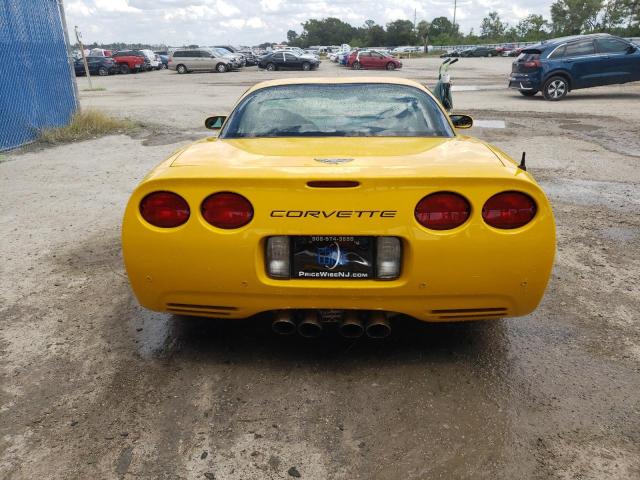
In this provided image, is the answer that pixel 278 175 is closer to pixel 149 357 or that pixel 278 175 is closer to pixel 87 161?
pixel 149 357

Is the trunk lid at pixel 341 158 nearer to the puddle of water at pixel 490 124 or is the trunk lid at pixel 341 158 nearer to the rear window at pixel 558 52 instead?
the puddle of water at pixel 490 124

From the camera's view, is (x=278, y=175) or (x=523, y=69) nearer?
(x=278, y=175)

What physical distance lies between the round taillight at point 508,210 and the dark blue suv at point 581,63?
14.9 m

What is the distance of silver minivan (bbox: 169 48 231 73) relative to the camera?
37.2m

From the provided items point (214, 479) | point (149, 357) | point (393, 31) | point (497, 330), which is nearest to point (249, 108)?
point (149, 357)

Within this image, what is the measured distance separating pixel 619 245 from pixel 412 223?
300cm

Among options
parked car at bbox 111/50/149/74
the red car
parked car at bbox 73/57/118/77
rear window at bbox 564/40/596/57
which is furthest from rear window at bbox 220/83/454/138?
parked car at bbox 111/50/149/74

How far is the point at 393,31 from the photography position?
115812 mm

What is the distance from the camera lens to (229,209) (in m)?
2.40

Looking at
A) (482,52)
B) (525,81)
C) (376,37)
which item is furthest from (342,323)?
(376,37)

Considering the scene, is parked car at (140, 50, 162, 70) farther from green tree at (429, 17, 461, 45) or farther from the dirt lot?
green tree at (429, 17, 461, 45)

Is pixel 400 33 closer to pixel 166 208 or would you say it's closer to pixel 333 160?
pixel 333 160

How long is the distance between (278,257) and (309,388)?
65cm

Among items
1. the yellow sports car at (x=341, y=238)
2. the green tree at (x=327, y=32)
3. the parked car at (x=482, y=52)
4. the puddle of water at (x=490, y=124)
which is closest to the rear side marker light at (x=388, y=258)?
the yellow sports car at (x=341, y=238)
